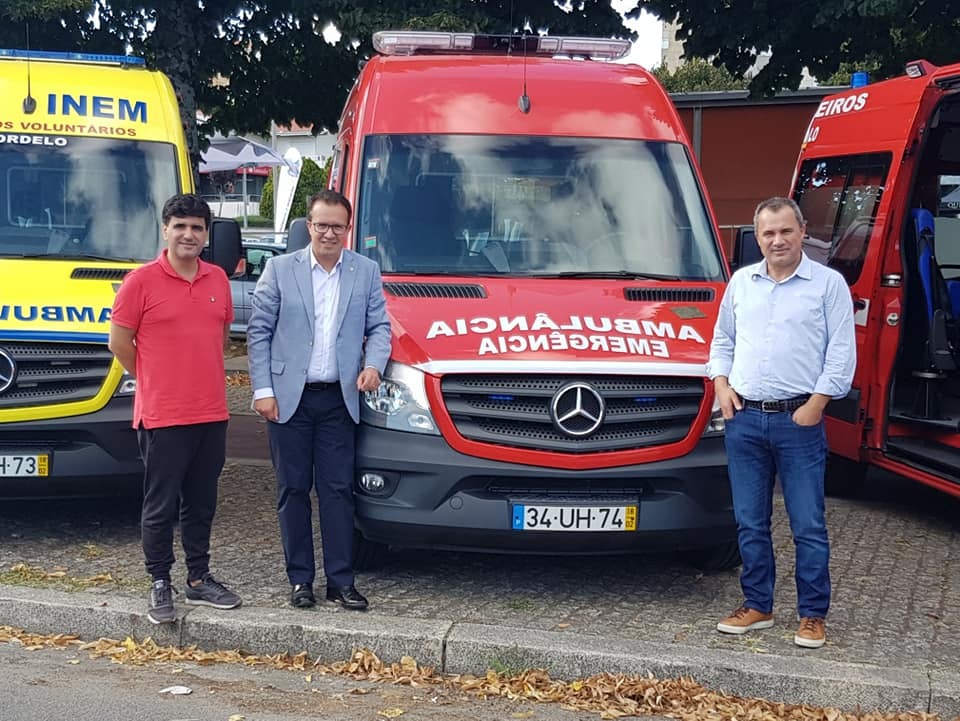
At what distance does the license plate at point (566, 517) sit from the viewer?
577 centimetres

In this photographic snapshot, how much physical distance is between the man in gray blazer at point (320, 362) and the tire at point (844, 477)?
A: 4.07m

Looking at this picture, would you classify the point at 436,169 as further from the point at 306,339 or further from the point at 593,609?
the point at 593,609

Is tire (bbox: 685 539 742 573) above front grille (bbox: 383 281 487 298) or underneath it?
underneath

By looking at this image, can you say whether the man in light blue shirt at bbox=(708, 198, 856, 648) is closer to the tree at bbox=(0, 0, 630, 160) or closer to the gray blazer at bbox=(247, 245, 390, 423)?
the gray blazer at bbox=(247, 245, 390, 423)

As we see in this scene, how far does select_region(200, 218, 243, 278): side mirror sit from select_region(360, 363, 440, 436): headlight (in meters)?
1.88

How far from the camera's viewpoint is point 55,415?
6.68 m

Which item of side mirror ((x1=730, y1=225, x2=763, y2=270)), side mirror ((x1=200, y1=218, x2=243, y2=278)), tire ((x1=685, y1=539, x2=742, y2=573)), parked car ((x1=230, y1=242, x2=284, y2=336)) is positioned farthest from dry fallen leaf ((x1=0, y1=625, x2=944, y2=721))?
parked car ((x1=230, y1=242, x2=284, y2=336))

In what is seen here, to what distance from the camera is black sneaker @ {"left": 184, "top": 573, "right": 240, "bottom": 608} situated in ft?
19.1

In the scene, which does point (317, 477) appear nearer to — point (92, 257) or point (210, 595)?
point (210, 595)

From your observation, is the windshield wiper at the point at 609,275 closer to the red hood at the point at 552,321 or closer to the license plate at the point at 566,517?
the red hood at the point at 552,321

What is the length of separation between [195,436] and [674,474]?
210 cm

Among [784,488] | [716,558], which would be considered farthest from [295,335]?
[716,558]

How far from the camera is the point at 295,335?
5719 mm

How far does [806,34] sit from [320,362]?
8.54 meters
